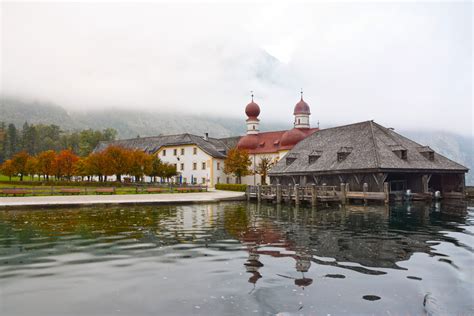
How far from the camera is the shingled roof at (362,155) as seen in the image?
129ft

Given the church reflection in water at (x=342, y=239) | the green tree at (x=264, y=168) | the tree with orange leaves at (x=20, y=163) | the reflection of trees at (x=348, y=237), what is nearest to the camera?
the church reflection in water at (x=342, y=239)

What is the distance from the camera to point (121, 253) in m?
14.2

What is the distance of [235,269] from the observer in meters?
11.8

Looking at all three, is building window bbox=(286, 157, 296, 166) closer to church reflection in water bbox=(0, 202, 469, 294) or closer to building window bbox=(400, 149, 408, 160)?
building window bbox=(400, 149, 408, 160)

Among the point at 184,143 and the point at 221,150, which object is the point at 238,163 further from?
the point at 184,143

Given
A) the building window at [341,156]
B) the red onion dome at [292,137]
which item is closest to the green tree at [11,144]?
the red onion dome at [292,137]

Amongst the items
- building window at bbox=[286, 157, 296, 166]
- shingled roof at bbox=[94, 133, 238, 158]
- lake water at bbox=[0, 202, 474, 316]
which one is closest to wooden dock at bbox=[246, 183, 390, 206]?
building window at bbox=[286, 157, 296, 166]

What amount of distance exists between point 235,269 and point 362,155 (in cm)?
3224

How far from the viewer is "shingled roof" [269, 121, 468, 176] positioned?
129 ft

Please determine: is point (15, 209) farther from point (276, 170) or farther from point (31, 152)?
point (31, 152)

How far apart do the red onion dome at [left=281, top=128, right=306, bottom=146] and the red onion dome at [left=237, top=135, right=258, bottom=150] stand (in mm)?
7134

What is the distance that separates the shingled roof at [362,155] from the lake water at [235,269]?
1812cm

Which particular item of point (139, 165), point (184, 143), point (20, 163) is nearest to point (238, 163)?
point (184, 143)

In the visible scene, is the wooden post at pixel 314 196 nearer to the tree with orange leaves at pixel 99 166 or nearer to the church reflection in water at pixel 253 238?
the church reflection in water at pixel 253 238
